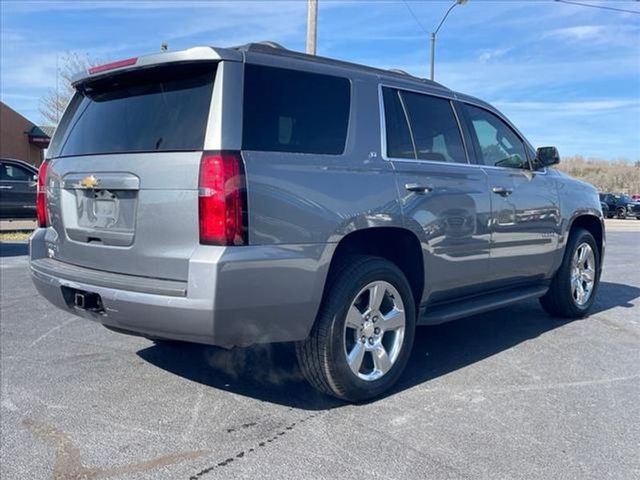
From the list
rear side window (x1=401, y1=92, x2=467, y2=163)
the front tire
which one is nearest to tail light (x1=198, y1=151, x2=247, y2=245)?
the front tire

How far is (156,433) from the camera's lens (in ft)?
11.2

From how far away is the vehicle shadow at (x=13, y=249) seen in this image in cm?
1094

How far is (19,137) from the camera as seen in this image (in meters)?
30.8

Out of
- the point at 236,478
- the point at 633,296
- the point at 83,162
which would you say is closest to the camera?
the point at 236,478

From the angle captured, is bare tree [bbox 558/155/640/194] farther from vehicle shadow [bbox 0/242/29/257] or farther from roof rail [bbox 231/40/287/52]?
roof rail [bbox 231/40/287/52]

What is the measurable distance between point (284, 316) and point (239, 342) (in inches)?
10.8

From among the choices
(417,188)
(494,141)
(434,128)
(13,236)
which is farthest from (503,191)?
(13,236)

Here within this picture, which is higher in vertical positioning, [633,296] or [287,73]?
[287,73]

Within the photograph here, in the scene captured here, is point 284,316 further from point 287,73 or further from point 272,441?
point 287,73

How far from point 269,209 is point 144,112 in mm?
1017

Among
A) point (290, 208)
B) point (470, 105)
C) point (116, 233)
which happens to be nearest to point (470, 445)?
point (290, 208)

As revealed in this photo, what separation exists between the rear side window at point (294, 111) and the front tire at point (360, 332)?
0.77 m

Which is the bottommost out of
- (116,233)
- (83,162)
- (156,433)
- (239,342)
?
(156,433)

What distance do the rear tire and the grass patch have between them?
11431 mm
